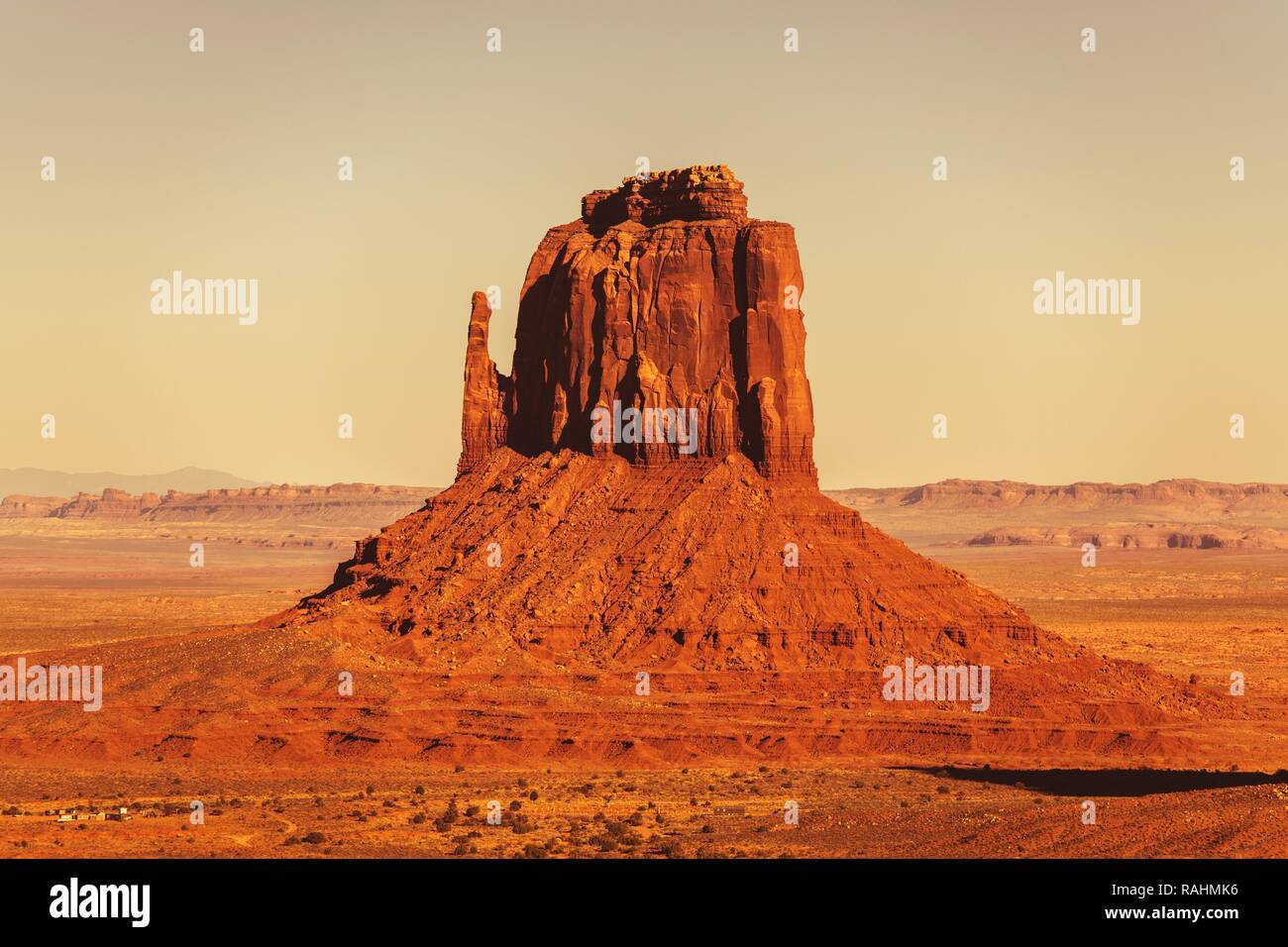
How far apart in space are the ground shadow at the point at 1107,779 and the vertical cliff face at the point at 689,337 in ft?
78.2

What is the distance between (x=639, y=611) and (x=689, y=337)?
14.1 meters

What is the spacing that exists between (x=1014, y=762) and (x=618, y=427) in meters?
27.4

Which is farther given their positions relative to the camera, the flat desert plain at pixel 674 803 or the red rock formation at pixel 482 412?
the red rock formation at pixel 482 412

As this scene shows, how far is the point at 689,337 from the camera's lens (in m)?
86.6

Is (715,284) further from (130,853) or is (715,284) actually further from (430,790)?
(130,853)

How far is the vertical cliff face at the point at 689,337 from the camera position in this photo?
281 feet

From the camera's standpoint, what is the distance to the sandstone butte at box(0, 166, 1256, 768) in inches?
2731
